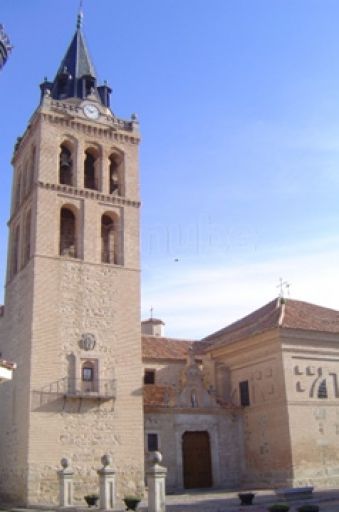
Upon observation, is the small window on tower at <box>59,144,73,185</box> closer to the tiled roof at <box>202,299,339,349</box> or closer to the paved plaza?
the tiled roof at <box>202,299,339,349</box>

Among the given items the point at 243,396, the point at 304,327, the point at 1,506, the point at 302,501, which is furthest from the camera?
the point at 243,396

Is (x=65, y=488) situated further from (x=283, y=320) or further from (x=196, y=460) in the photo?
(x=283, y=320)

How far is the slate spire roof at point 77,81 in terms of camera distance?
29.7 m

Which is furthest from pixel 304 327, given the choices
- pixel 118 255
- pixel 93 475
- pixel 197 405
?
pixel 93 475

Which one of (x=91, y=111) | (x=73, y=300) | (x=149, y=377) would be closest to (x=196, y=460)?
(x=149, y=377)

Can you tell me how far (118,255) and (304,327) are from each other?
358 inches

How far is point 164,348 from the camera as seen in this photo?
31.6 metres

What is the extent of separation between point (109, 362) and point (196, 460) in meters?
6.54

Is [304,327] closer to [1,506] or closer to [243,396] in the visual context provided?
[243,396]

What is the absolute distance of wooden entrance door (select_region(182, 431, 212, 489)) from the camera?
26.4m

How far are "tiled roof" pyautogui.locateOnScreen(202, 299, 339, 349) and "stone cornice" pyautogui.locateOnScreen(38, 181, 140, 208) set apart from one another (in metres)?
8.22

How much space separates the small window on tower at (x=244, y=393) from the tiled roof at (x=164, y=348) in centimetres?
371

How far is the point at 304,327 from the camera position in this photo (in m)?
26.8

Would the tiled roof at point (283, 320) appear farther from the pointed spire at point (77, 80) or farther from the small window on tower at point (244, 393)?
Answer: the pointed spire at point (77, 80)
